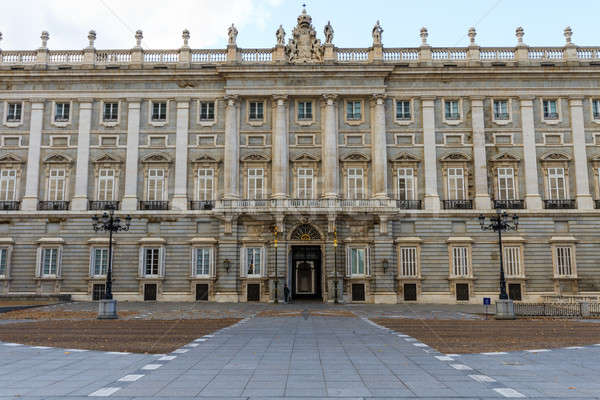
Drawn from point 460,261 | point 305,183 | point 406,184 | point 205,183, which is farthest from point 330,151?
point 460,261

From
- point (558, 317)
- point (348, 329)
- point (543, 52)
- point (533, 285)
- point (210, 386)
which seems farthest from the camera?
point (543, 52)

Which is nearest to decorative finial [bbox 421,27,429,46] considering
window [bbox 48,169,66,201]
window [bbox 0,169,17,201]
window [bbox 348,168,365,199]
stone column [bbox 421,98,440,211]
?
stone column [bbox 421,98,440,211]

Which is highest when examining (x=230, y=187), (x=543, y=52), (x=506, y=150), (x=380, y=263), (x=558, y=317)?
(x=543, y=52)

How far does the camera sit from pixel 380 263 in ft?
129

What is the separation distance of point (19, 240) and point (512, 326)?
117ft

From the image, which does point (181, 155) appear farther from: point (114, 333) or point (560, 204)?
point (560, 204)

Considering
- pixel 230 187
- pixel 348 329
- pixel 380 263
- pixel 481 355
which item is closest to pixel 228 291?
pixel 230 187

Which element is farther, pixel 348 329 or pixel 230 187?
pixel 230 187

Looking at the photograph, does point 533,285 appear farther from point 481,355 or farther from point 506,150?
point 481,355

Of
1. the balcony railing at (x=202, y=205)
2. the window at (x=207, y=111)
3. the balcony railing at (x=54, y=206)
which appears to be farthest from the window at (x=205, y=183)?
the balcony railing at (x=54, y=206)

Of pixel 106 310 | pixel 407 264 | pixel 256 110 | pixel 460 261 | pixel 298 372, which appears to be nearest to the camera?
pixel 298 372

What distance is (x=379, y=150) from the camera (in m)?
40.8

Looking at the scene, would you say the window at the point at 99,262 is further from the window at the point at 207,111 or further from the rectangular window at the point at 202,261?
the window at the point at 207,111

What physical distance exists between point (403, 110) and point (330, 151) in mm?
6865
